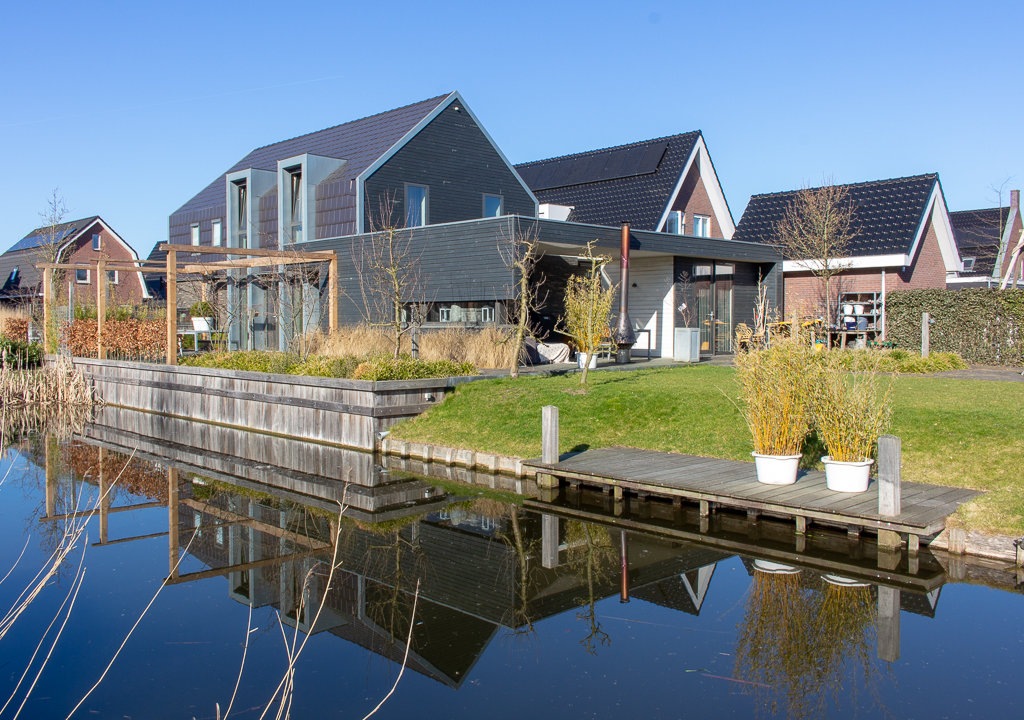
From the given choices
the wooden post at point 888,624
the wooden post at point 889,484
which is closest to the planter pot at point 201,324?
the wooden post at point 889,484

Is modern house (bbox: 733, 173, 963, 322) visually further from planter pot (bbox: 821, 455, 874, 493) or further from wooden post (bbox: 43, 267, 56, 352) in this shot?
wooden post (bbox: 43, 267, 56, 352)

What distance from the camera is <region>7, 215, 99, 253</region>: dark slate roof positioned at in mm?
41853

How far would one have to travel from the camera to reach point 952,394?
12.4m

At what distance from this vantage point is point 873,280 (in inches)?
1008

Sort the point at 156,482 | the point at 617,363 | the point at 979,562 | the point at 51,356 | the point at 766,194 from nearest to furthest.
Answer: the point at 979,562 < the point at 156,482 < the point at 617,363 < the point at 51,356 < the point at 766,194

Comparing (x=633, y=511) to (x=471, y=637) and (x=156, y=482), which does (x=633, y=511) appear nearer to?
(x=471, y=637)

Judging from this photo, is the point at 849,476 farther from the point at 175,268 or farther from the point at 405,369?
the point at 175,268

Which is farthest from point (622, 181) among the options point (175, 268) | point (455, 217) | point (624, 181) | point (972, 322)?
point (175, 268)

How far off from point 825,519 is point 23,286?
44.1 m

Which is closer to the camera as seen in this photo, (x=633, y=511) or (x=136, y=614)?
(x=136, y=614)

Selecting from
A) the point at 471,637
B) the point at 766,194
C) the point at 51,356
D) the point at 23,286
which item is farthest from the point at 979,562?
the point at 23,286

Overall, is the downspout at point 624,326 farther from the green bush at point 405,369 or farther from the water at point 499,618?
the water at point 499,618

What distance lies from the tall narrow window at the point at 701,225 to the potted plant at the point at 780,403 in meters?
20.5

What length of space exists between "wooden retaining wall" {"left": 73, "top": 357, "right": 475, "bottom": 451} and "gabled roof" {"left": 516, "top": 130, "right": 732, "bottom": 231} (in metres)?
14.6
